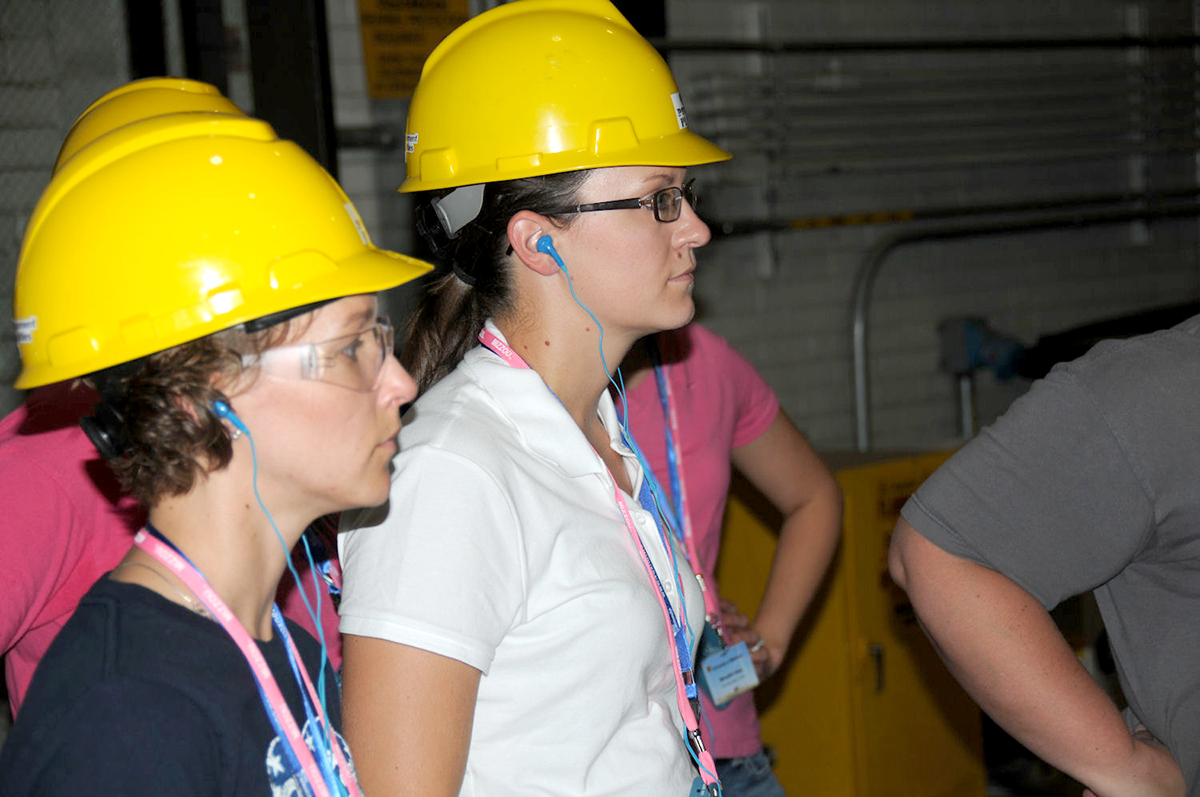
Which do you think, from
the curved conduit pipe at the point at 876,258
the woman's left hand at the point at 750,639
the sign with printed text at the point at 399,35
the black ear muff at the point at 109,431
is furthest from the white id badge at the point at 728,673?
the sign with printed text at the point at 399,35

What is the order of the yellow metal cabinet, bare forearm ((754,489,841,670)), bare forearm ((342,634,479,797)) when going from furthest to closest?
the yellow metal cabinet < bare forearm ((754,489,841,670)) < bare forearm ((342,634,479,797))

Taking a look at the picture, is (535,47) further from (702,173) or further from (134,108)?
(702,173)

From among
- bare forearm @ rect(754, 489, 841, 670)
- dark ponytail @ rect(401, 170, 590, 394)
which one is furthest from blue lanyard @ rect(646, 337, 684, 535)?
dark ponytail @ rect(401, 170, 590, 394)

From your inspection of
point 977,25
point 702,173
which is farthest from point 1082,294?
point 702,173

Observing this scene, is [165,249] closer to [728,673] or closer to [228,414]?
[228,414]

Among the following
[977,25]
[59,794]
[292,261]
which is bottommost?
[59,794]

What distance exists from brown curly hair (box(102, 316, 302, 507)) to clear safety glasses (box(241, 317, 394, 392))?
0.05 ft

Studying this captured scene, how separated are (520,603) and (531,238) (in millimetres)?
519

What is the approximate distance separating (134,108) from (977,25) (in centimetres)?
463

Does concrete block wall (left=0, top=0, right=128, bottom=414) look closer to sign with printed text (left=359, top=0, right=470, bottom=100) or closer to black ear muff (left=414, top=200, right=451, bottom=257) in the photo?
sign with printed text (left=359, top=0, right=470, bottom=100)

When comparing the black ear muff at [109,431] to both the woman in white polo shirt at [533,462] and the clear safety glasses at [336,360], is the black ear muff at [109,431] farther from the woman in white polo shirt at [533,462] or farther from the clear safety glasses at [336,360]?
the woman in white polo shirt at [533,462]

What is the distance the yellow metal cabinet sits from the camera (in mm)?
3139

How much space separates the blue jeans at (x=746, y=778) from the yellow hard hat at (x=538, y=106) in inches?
45.1

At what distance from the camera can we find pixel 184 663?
3.23ft
